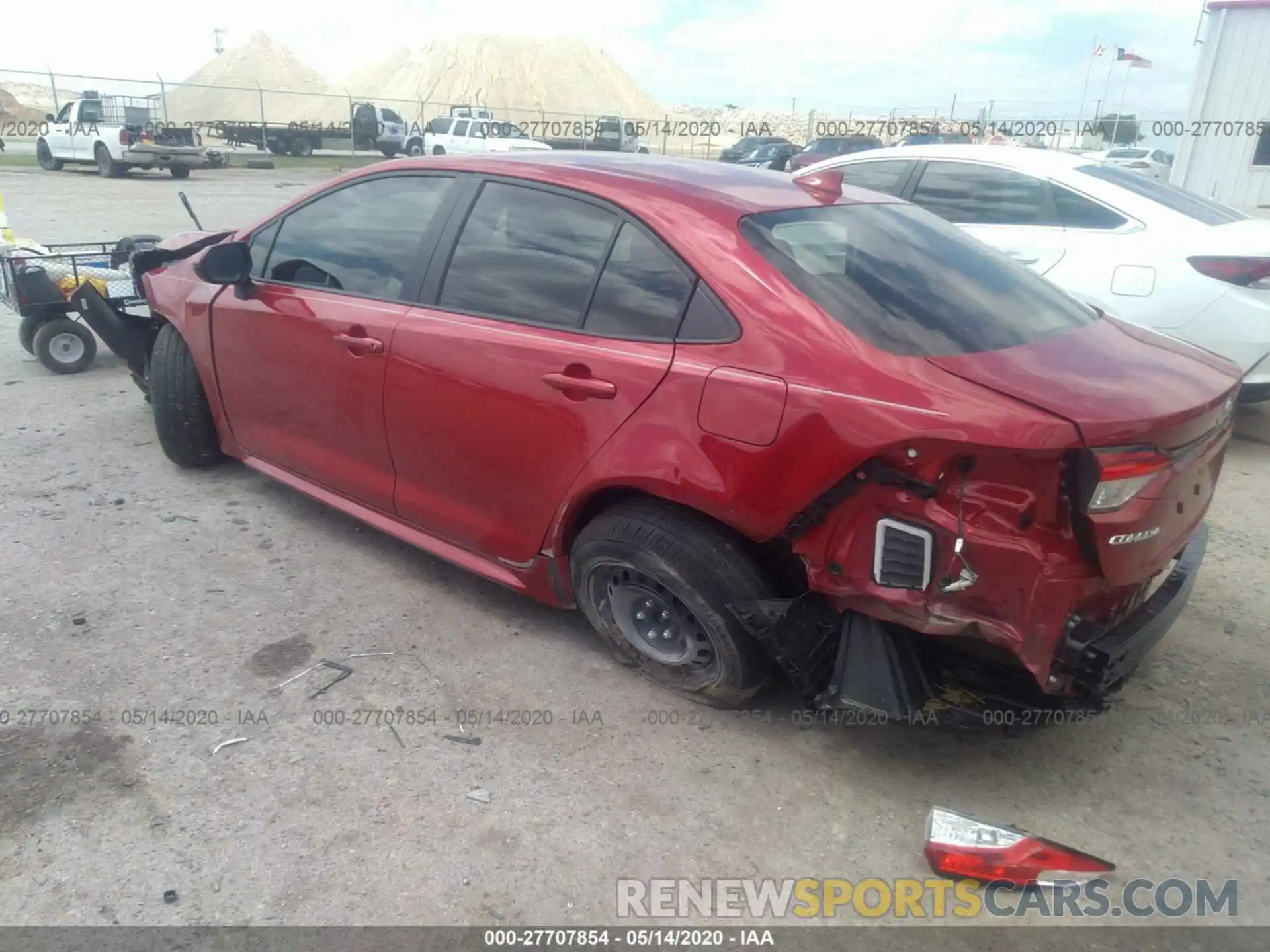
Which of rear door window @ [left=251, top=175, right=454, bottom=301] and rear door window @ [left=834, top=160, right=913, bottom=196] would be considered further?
rear door window @ [left=834, top=160, right=913, bottom=196]

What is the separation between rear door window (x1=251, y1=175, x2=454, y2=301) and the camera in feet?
11.2

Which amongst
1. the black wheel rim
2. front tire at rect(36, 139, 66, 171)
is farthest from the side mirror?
front tire at rect(36, 139, 66, 171)

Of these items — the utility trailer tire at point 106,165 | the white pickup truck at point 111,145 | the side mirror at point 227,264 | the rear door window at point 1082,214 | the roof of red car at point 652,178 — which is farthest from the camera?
the utility trailer tire at point 106,165

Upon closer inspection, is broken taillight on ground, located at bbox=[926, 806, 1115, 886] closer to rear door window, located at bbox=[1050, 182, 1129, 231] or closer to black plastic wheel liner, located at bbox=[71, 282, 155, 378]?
rear door window, located at bbox=[1050, 182, 1129, 231]

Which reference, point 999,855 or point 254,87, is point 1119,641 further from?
point 254,87

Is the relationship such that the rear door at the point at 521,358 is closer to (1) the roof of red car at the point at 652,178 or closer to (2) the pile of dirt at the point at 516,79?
(1) the roof of red car at the point at 652,178

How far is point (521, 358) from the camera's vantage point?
2.97 meters

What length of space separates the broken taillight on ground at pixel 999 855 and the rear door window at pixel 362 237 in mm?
2464

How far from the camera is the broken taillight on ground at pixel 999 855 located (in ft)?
7.42

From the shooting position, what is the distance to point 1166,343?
2930 mm

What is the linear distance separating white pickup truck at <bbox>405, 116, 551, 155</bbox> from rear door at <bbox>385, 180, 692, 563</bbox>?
84.9ft

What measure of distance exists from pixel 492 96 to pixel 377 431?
85.5 meters

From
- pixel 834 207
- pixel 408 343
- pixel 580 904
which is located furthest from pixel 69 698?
pixel 834 207

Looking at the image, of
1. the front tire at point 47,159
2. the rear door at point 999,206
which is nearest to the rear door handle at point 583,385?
the rear door at point 999,206
